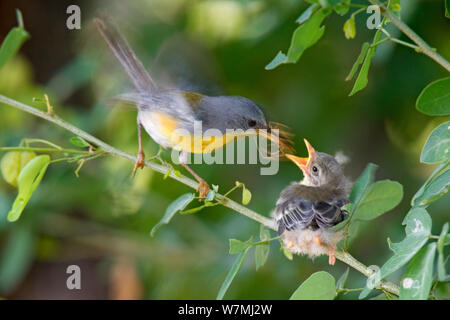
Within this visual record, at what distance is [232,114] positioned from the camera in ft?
8.75

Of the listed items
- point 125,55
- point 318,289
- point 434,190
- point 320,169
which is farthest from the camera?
point 320,169

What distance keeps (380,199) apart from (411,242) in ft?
1.44

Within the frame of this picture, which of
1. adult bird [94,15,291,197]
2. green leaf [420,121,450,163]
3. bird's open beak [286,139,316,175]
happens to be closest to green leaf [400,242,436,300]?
green leaf [420,121,450,163]

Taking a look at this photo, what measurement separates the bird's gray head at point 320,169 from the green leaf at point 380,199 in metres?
0.76

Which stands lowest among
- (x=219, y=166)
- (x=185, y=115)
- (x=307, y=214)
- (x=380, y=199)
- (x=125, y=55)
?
(x=380, y=199)

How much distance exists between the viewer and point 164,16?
4.15 m

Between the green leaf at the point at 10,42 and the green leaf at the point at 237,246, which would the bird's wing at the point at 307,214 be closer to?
the green leaf at the point at 237,246

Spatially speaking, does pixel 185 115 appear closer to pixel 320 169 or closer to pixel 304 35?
pixel 320 169

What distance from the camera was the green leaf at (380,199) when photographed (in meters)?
1.83

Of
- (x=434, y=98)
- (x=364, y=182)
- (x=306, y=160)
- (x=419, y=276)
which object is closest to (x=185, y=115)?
(x=306, y=160)

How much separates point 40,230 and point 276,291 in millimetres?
1772

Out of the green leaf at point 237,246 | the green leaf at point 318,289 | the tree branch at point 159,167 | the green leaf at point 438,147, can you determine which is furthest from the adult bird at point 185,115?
the green leaf at point 438,147

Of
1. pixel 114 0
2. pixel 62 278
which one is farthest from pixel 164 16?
pixel 62 278

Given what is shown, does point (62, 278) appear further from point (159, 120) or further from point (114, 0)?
point (159, 120)
